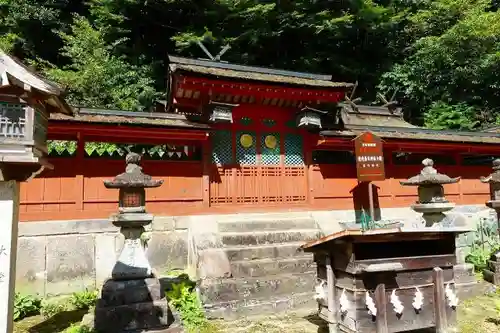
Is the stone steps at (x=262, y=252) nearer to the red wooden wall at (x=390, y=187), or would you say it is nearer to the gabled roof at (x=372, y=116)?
the red wooden wall at (x=390, y=187)

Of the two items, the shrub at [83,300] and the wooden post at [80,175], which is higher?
the wooden post at [80,175]

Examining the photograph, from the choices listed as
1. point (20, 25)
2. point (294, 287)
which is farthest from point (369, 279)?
point (20, 25)

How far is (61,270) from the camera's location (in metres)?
9.62

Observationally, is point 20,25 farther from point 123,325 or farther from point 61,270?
point 123,325

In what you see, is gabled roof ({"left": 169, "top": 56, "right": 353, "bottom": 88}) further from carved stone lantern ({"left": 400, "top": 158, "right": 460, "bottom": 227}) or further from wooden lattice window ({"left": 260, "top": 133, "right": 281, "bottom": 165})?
carved stone lantern ({"left": 400, "top": 158, "right": 460, "bottom": 227})

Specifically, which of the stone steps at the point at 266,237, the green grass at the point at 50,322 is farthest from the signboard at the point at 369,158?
the green grass at the point at 50,322

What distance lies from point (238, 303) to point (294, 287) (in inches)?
59.8

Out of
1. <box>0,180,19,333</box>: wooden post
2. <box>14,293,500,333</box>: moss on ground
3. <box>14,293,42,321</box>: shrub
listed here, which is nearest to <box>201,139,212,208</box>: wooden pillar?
<box>14,293,500,333</box>: moss on ground

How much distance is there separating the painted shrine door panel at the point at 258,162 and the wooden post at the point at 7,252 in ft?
23.3

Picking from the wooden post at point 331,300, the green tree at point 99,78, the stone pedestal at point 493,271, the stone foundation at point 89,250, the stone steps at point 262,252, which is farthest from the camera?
the green tree at point 99,78

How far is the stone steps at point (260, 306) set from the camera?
8016 mm

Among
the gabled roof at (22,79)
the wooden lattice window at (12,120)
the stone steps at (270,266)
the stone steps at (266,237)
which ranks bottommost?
the stone steps at (270,266)

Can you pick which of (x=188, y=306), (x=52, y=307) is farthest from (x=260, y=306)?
(x=52, y=307)

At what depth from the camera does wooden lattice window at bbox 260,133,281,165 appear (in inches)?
488
